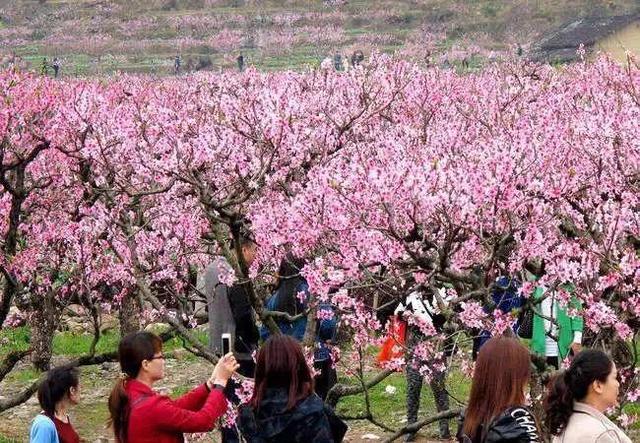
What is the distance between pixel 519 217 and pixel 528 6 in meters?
60.0

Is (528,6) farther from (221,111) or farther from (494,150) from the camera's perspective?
(494,150)

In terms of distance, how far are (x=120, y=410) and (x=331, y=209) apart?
10.7 feet

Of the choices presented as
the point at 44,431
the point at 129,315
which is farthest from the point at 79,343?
the point at 44,431

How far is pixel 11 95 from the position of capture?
1243 centimetres

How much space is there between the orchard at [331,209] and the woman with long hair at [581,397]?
244 cm

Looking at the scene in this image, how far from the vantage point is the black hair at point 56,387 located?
6184mm

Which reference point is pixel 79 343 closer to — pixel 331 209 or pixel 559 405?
pixel 331 209

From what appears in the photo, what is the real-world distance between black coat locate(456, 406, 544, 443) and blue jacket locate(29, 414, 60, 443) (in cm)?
220

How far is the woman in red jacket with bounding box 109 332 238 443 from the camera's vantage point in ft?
19.3

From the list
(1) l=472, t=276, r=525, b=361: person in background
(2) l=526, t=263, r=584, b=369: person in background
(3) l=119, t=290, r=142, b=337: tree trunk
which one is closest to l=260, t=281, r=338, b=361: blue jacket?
(1) l=472, t=276, r=525, b=361: person in background

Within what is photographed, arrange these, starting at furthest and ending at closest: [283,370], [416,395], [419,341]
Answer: [416,395]
[419,341]
[283,370]

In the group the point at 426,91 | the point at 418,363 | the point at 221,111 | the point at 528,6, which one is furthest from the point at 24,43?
the point at 418,363

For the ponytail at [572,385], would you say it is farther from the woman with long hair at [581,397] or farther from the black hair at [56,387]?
the black hair at [56,387]

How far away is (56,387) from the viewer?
618cm
